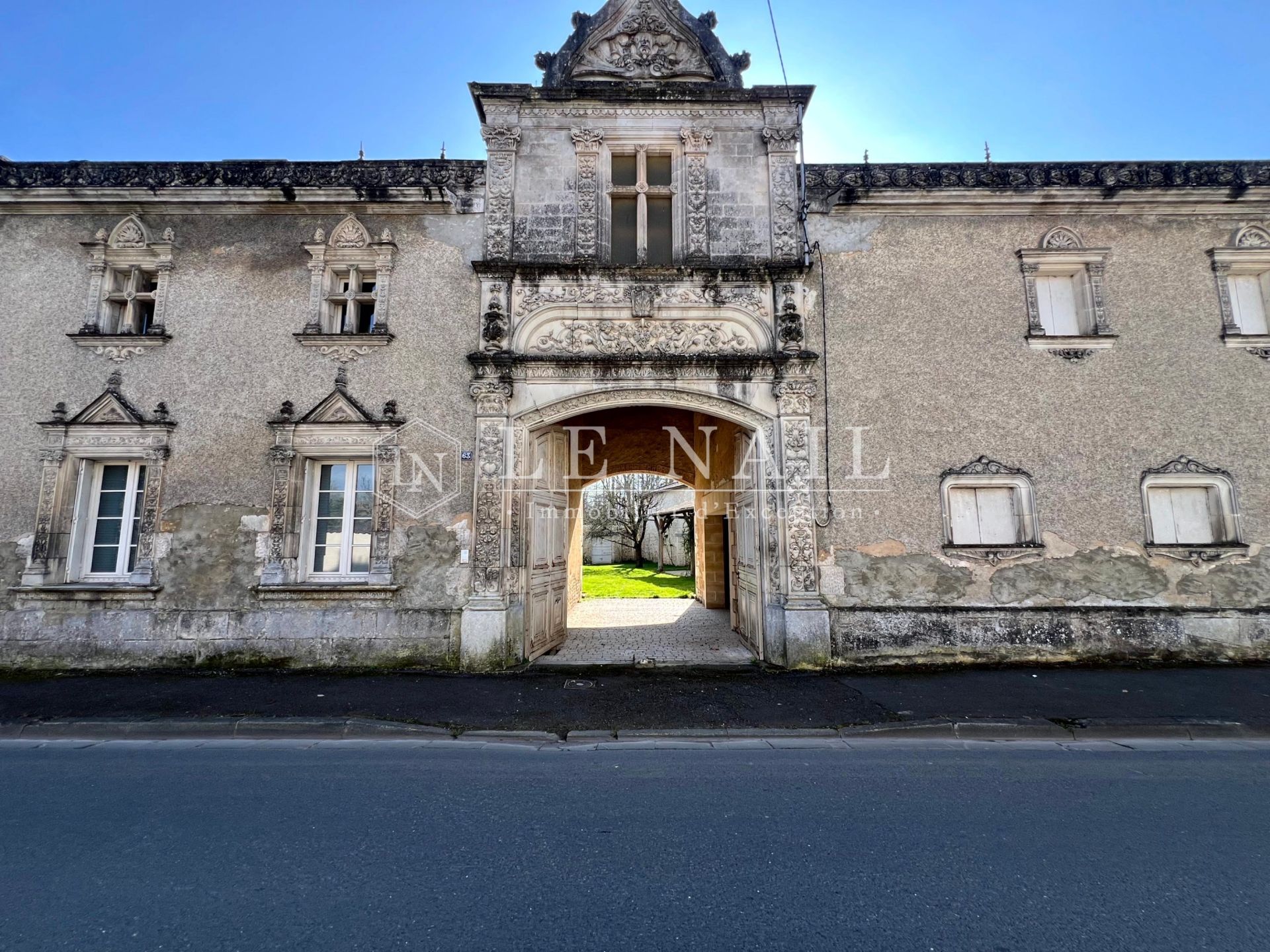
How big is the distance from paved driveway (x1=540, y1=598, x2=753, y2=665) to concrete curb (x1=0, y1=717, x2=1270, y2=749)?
2.49 meters

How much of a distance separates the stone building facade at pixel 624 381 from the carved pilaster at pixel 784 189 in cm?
4

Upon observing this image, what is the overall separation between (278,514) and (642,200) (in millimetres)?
6583

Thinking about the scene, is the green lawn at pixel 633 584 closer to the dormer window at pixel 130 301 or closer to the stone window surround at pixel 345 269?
the stone window surround at pixel 345 269

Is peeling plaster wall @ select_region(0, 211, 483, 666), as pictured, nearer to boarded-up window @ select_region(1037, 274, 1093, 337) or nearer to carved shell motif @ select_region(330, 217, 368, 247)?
carved shell motif @ select_region(330, 217, 368, 247)

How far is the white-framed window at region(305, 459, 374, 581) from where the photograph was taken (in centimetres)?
754

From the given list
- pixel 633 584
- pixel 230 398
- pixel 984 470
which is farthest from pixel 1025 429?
pixel 633 584

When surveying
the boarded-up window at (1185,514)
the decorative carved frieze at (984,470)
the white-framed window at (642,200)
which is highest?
the white-framed window at (642,200)

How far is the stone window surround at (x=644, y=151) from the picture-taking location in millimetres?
7879

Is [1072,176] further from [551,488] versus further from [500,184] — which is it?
[551,488]

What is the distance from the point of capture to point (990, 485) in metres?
7.59

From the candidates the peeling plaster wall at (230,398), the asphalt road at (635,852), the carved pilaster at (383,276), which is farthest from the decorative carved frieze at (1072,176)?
the asphalt road at (635,852)

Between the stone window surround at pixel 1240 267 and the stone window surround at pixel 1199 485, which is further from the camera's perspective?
the stone window surround at pixel 1240 267

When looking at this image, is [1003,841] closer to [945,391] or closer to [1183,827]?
[1183,827]

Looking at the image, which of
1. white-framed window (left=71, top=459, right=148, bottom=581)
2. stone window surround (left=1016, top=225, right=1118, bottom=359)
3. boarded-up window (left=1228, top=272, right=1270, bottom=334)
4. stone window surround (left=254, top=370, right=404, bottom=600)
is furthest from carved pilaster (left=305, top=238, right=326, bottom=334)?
boarded-up window (left=1228, top=272, right=1270, bottom=334)
